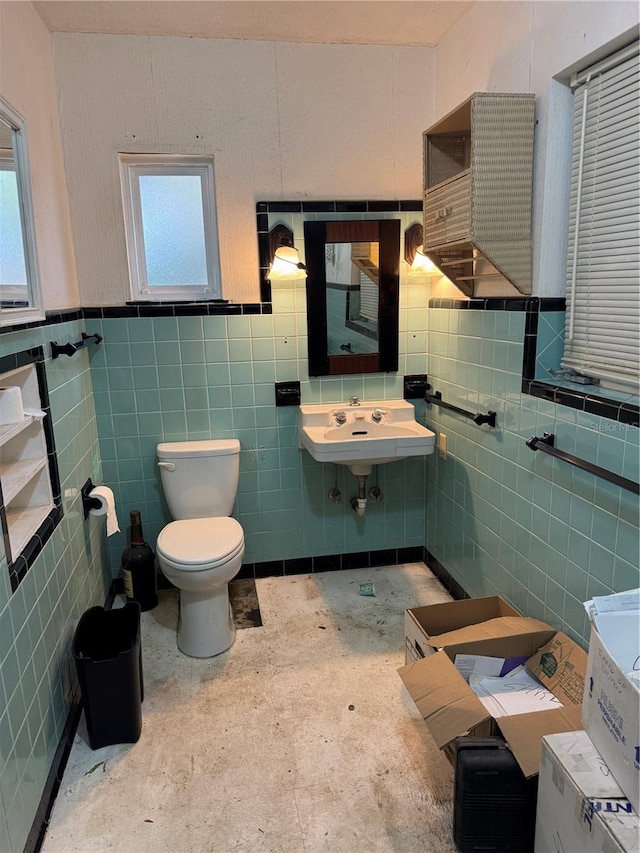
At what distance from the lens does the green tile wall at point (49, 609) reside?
1.43 m

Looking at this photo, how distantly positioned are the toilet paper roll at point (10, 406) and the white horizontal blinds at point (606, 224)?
178 centimetres

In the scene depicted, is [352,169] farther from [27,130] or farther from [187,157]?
[27,130]

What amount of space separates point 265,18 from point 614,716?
8.70 feet

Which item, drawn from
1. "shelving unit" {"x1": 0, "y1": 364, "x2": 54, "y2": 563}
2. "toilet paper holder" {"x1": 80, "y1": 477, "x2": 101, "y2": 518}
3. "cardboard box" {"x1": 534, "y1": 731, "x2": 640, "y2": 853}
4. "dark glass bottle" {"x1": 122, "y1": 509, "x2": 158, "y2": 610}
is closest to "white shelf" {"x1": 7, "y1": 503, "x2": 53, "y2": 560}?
"shelving unit" {"x1": 0, "y1": 364, "x2": 54, "y2": 563}

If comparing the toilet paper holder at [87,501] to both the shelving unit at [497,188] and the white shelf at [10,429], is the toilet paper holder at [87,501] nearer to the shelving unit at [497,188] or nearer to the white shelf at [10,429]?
the white shelf at [10,429]

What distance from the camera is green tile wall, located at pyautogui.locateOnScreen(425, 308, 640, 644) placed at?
1651 millimetres

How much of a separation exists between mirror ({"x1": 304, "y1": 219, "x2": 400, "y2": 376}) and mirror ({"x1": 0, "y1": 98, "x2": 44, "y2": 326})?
1202 millimetres

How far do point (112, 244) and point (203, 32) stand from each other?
971 millimetres

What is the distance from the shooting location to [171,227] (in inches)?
106

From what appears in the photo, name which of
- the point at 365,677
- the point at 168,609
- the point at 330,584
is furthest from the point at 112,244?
the point at 365,677

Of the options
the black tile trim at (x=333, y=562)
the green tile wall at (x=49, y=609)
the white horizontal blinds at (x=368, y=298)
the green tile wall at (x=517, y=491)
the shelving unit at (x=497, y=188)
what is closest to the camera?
the green tile wall at (x=49, y=609)

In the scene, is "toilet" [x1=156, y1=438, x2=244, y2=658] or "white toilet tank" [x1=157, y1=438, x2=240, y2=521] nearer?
"toilet" [x1=156, y1=438, x2=244, y2=658]

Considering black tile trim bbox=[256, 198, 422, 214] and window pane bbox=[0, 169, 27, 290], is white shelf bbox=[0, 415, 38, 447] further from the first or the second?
black tile trim bbox=[256, 198, 422, 214]

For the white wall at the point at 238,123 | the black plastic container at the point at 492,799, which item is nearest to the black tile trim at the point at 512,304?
Answer: the white wall at the point at 238,123
